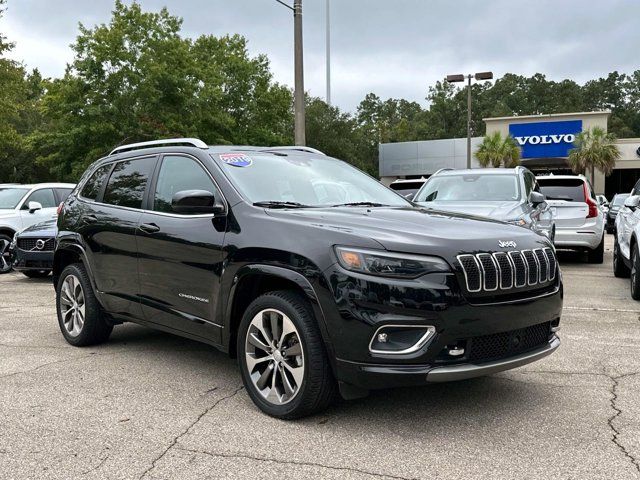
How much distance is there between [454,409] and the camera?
4051 mm

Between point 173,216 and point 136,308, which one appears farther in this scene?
point 136,308

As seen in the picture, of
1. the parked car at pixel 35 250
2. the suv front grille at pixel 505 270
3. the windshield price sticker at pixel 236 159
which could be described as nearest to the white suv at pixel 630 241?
the suv front grille at pixel 505 270

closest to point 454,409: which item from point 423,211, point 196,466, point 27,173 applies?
point 423,211

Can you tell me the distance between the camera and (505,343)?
3699mm

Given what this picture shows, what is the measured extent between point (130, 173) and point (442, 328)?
3.22m

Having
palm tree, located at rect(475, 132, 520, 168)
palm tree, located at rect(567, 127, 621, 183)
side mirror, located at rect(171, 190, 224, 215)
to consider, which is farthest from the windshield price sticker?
palm tree, located at rect(567, 127, 621, 183)

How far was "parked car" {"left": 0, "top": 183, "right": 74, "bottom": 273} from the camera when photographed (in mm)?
12648

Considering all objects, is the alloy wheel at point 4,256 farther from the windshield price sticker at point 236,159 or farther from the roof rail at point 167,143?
the windshield price sticker at point 236,159

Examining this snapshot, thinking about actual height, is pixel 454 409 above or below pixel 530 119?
below

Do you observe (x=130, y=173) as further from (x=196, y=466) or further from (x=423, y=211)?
(x=196, y=466)

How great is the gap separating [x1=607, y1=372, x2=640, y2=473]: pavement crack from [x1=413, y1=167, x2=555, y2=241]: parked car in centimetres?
432

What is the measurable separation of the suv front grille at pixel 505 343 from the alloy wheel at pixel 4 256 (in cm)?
1146

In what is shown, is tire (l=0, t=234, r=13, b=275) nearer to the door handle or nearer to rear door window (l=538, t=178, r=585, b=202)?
the door handle

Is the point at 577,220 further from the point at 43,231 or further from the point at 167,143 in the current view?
the point at 43,231
